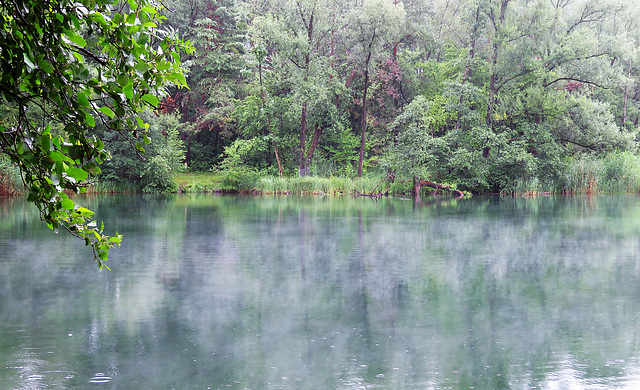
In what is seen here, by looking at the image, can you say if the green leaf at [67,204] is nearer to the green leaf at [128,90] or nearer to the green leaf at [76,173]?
the green leaf at [76,173]

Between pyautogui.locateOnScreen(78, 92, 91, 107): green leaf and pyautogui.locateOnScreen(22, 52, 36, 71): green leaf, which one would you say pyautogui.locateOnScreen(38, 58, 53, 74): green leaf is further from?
pyautogui.locateOnScreen(78, 92, 91, 107): green leaf

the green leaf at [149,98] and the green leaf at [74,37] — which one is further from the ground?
the green leaf at [74,37]

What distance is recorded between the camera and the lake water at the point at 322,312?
5.00m

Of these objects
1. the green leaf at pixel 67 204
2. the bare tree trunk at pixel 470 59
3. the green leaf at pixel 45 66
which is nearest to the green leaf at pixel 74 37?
the green leaf at pixel 45 66

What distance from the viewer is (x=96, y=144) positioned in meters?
2.48

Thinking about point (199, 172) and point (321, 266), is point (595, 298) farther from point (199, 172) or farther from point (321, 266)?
point (199, 172)

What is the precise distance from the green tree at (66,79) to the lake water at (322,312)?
283 cm

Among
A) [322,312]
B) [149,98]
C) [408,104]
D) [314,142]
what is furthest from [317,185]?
[149,98]

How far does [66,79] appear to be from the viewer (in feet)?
7.48

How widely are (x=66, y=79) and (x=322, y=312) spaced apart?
198 inches

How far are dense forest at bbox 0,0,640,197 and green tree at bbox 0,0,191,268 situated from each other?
28.7 meters

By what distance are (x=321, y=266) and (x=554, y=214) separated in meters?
12.4

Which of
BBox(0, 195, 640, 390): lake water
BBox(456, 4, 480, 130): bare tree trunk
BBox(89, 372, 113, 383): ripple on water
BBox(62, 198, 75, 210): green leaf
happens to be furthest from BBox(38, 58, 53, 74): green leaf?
BBox(456, 4, 480, 130): bare tree trunk

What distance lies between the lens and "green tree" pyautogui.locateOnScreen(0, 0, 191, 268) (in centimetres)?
220
